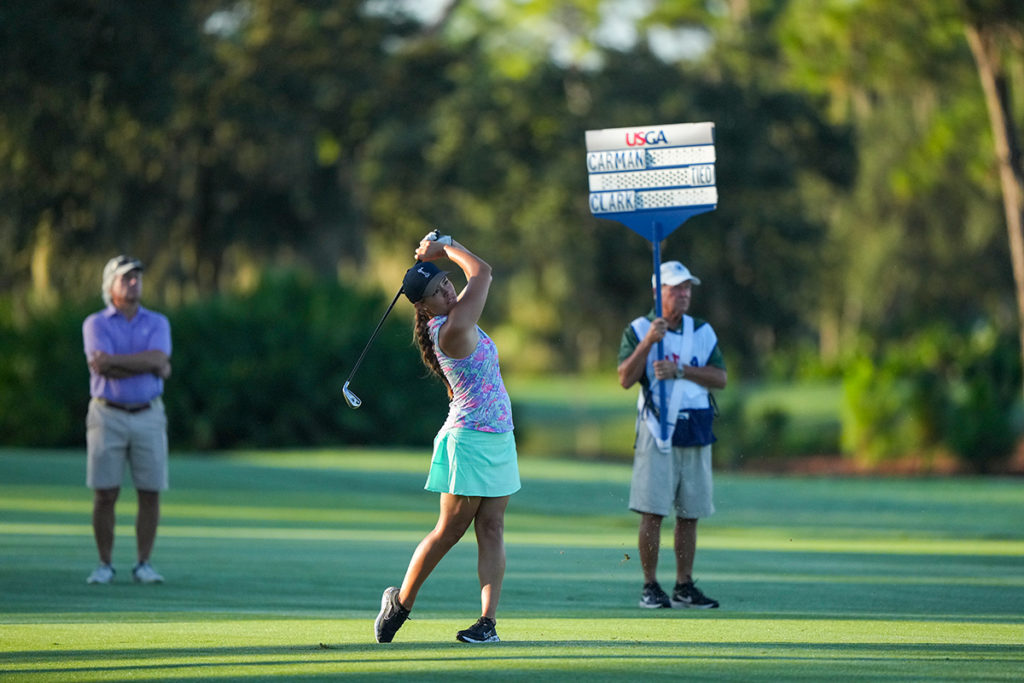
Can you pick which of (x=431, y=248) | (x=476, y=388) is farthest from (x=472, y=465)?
(x=431, y=248)

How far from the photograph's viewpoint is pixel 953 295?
57.2 m

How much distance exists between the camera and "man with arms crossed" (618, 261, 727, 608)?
1002 centimetres

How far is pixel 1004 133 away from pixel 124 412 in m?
23.5

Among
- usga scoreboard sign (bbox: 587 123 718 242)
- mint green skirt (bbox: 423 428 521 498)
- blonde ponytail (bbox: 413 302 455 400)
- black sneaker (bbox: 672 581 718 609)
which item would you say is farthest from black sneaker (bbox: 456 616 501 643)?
usga scoreboard sign (bbox: 587 123 718 242)

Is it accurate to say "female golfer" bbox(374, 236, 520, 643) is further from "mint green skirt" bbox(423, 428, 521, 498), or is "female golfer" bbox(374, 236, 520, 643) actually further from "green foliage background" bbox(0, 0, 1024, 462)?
"green foliage background" bbox(0, 0, 1024, 462)

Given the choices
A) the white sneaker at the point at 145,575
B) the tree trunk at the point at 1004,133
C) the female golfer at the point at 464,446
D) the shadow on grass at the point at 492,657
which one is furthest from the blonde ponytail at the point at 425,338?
the tree trunk at the point at 1004,133

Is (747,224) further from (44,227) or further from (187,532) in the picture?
(187,532)

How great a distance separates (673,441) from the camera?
10141 mm

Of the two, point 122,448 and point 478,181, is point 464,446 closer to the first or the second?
point 122,448

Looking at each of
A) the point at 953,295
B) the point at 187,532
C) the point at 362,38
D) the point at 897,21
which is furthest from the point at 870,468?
the point at 953,295

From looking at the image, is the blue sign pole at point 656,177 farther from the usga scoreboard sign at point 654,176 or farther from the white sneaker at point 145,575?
the white sneaker at point 145,575

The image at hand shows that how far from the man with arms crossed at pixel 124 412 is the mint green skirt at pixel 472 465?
12.4 ft

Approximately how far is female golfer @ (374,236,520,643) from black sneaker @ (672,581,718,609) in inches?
83.9

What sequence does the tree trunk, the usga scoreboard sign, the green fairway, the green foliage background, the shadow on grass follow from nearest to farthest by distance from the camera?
1. the shadow on grass
2. the green fairway
3. the usga scoreboard sign
4. the green foliage background
5. the tree trunk
